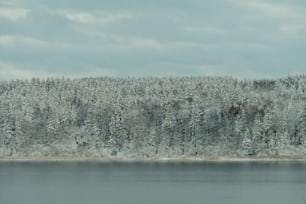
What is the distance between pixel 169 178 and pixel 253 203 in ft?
164

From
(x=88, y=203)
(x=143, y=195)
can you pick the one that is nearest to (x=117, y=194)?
(x=143, y=195)

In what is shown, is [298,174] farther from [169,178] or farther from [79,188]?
[79,188]

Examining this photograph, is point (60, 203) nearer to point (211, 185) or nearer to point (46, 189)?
point (46, 189)

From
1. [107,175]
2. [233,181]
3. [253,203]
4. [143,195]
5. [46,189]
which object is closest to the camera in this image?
[253,203]

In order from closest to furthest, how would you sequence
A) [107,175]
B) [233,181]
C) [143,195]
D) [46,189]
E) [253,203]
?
[253,203]
[143,195]
[46,189]
[233,181]
[107,175]

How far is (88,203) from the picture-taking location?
288ft

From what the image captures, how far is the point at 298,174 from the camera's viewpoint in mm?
142250

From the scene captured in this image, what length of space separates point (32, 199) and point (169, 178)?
48206 mm

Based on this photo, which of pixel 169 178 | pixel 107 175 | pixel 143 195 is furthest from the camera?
pixel 107 175

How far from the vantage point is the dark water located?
301 ft

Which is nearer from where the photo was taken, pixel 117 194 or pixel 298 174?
pixel 117 194

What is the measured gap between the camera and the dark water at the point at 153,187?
91.7 m

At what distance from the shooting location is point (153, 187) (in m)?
114

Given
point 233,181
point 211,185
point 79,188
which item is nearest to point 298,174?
point 233,181
